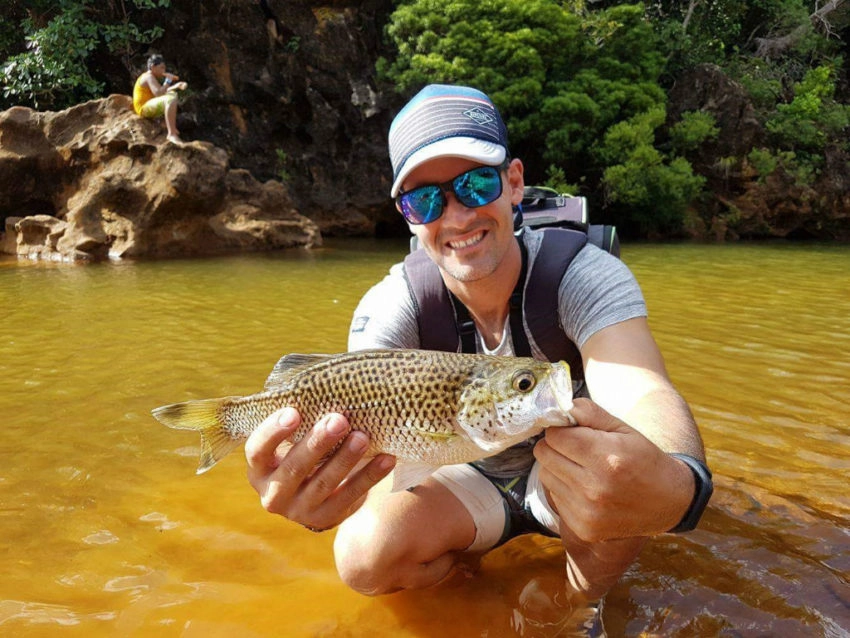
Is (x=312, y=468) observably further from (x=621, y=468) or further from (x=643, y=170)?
(x=643, y=170)

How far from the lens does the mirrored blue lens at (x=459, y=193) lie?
2830 mm

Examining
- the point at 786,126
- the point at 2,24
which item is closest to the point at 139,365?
the point at 2,24

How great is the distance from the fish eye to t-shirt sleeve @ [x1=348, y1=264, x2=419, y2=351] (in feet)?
3.55

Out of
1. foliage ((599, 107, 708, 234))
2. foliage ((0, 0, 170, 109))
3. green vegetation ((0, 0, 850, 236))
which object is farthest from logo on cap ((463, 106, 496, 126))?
foliage ((599, 107, 708, 234))

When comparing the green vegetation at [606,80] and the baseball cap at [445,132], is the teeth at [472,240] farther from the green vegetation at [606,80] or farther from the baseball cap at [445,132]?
the green vegetation at [606,80]

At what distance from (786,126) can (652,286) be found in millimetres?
18446

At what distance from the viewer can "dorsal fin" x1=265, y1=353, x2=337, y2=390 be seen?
7.91 ft

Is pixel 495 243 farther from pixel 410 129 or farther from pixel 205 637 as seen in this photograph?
pixel 205 637

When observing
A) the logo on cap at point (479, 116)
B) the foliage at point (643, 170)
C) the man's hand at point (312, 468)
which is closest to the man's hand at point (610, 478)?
the man's hand at point (312, 468)

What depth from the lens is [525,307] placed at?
2.85 m

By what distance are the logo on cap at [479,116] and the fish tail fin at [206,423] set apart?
1.67 metres

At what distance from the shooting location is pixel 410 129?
2.88 m

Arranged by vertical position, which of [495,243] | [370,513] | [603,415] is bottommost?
[370,513]

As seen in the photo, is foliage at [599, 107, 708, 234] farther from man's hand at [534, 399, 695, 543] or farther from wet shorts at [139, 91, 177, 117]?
man's hand at [534, 399, 695, 543]
